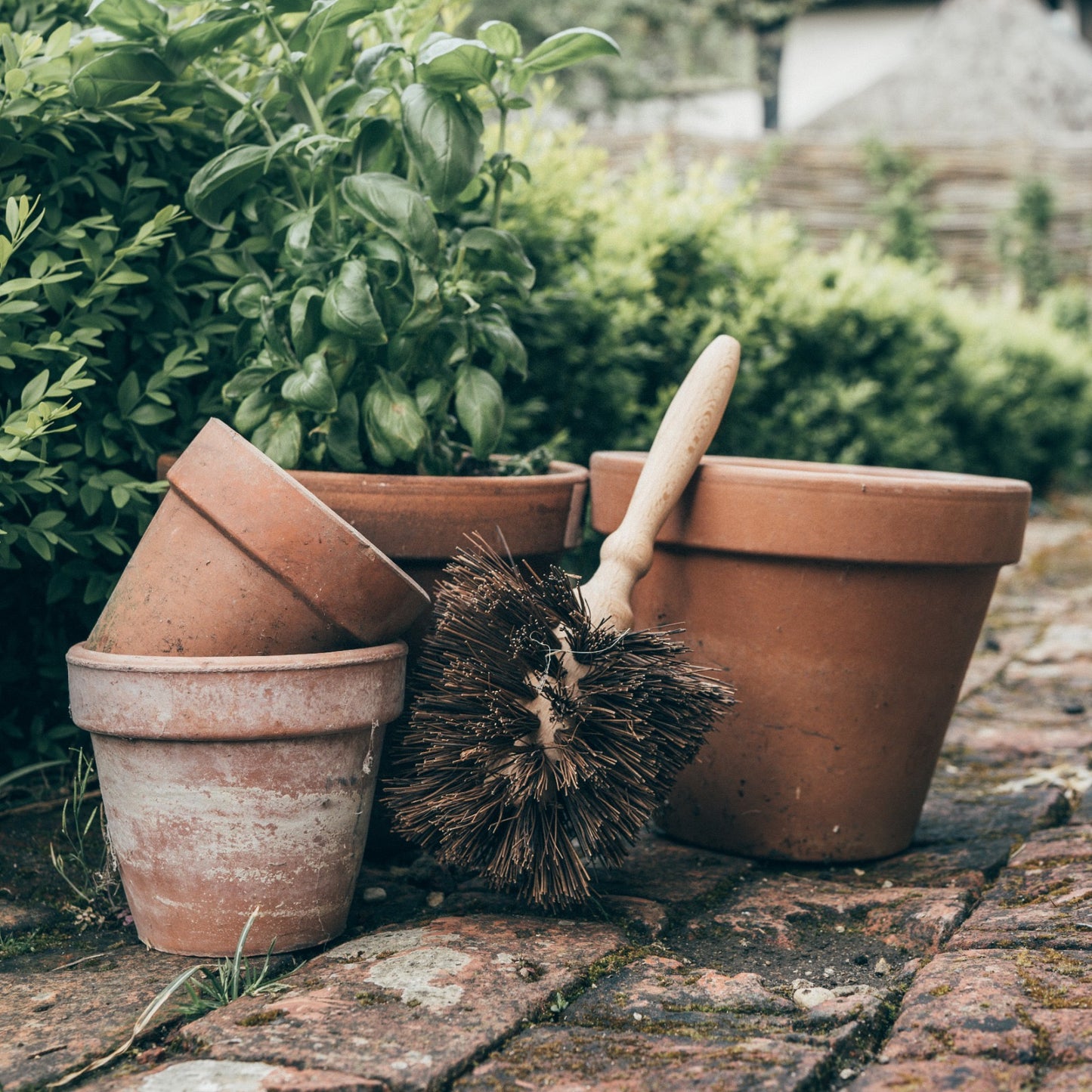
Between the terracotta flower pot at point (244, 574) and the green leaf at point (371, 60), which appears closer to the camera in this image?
the terracotta flower pot at point (244, 574)

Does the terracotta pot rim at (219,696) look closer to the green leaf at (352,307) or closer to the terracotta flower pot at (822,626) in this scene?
the green leaf at (352,307)

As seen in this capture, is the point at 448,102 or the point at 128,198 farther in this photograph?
the point at 128,198

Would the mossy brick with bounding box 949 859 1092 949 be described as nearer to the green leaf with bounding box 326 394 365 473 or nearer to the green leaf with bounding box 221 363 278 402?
the green leaf with bounding box 326 394 365 473

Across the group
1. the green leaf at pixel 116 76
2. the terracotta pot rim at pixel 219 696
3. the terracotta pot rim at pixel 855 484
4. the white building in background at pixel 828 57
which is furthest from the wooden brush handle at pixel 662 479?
the white building in background at pixel 828 57

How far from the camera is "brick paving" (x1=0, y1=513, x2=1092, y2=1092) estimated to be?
1227 mm

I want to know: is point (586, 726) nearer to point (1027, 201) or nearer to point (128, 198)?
point (128, 198)

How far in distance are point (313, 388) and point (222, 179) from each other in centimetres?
37

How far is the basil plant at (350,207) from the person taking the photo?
177 cm

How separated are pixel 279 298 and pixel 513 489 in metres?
0.49

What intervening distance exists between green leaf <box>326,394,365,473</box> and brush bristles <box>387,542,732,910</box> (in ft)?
1.26


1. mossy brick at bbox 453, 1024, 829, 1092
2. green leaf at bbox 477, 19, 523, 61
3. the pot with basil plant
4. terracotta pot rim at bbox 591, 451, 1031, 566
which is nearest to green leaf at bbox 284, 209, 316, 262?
the pot with basil plant

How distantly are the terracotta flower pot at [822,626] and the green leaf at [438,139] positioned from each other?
0.55 metres

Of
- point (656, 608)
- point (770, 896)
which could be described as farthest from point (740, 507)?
point (770, 896)

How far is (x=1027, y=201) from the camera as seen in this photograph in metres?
9.40
